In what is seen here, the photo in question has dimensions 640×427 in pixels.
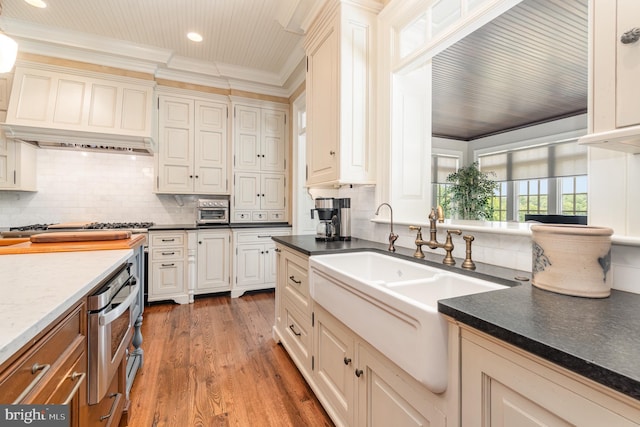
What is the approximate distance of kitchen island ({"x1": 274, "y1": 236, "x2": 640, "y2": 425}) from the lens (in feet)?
1.54

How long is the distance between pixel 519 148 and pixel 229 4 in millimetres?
5615

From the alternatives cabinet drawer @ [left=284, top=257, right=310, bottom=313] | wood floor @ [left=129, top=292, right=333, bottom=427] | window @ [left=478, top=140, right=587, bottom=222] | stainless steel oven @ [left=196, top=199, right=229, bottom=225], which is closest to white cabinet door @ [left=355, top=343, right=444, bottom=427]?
wood floor @ [left=129, top=292, right=333, bottom=427]

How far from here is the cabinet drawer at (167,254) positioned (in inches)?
129

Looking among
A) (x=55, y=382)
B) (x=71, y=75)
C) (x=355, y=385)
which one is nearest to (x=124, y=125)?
(x=71, y=75)

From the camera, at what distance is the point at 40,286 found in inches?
33.7

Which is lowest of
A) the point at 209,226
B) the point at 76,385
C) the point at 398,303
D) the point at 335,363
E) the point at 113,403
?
the point at 113,403

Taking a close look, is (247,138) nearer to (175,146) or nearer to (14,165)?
(175,146)

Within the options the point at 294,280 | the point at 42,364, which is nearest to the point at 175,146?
the point at 294,280

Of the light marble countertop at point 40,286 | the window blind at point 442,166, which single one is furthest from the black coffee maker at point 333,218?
the window blind at point 442,166

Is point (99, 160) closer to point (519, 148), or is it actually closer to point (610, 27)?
point (610, 27)

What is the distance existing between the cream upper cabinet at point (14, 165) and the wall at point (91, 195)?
0.78 ft

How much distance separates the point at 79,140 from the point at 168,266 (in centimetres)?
171

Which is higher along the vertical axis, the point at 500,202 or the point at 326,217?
the point at 500,202

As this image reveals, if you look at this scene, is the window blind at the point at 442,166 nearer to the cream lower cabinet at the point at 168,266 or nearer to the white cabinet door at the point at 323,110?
the white cabinet door at the point at 323,110
